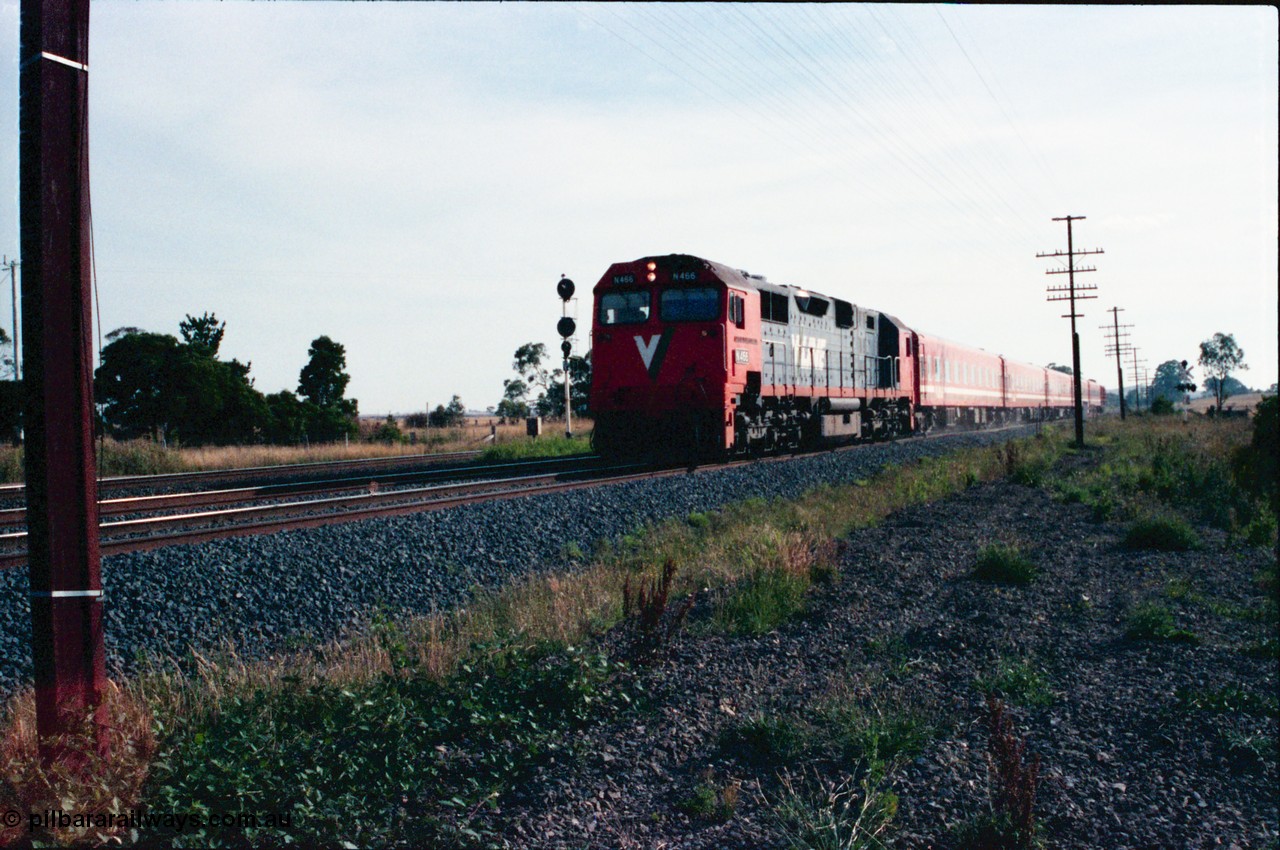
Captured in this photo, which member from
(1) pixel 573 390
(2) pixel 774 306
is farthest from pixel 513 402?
(2) pixel 774 306

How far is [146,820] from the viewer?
3.62 metres

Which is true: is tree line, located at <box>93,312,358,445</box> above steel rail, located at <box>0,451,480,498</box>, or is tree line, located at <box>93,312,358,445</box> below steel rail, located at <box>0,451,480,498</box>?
above

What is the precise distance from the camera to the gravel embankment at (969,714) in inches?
157

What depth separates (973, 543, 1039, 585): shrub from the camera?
8.62 metres

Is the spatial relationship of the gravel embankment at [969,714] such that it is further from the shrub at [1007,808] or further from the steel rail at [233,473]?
the steel rail at [233,473]

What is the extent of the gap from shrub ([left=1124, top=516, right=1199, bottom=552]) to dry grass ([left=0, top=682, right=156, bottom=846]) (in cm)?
1039

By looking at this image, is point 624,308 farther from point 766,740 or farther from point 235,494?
point 766,740

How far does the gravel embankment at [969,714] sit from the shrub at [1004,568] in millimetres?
179

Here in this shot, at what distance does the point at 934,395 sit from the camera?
3400cm

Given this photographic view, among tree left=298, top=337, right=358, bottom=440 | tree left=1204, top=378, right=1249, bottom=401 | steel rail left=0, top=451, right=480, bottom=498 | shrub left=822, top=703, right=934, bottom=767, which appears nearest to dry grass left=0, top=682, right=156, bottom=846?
shrub left=822, top=703, right=934, bottom=767

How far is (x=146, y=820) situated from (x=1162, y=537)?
10.6 m

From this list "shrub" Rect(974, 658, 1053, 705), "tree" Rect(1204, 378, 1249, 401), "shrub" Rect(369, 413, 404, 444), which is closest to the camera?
"shrub" Rect(974, 658, 1053, 705)

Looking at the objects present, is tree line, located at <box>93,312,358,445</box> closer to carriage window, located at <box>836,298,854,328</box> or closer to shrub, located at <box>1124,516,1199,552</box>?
carriage window, located at <box>836,298,854,328</box>

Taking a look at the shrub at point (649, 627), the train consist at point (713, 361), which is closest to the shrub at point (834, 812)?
the shrub at point (649, 627)
